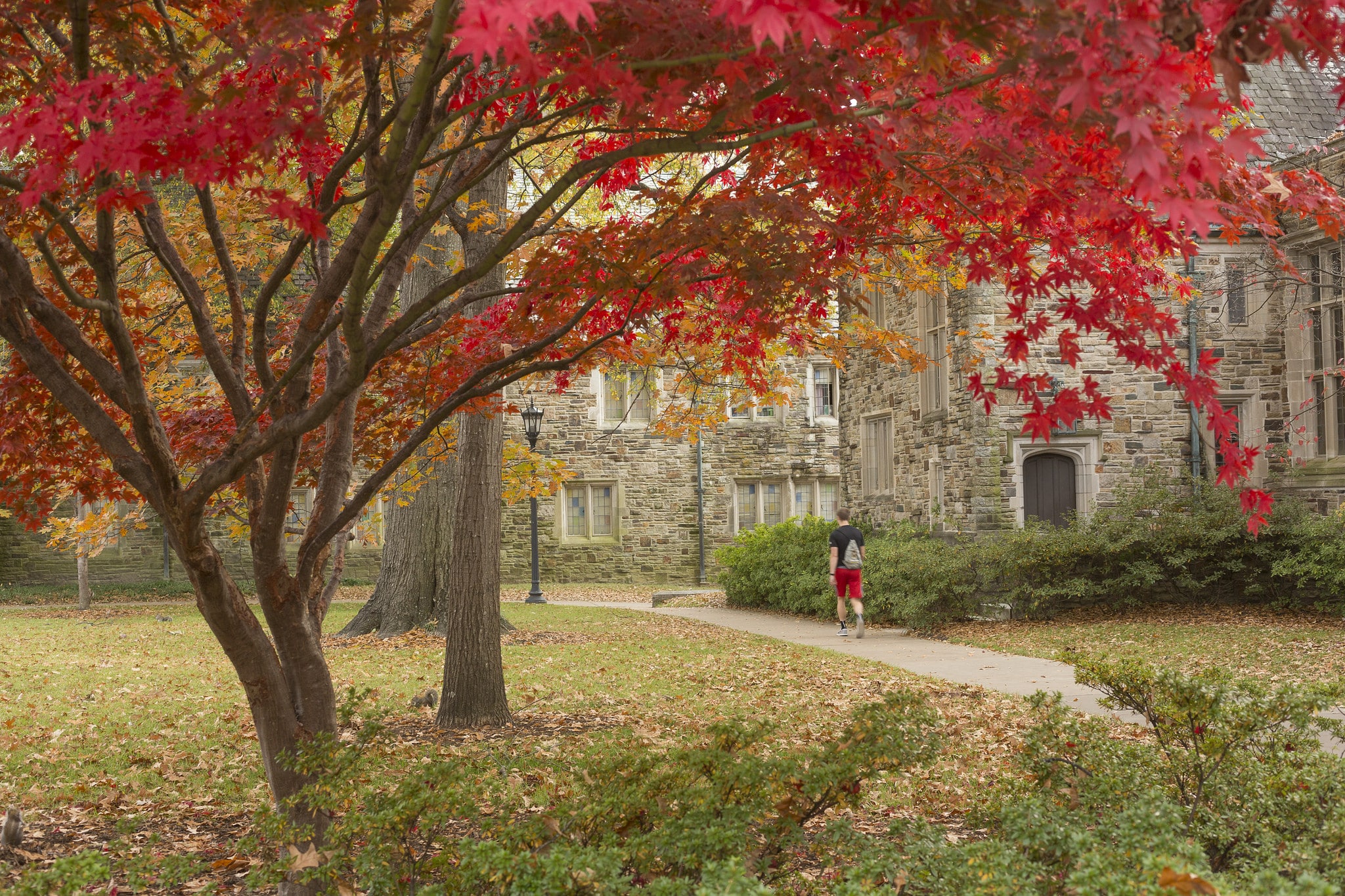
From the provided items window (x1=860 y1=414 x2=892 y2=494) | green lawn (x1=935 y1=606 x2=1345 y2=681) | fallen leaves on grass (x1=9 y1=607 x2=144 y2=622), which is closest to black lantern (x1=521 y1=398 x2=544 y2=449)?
window (x1=860 y1=414 x2=892 y2=494)

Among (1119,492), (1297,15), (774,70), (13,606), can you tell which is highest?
(774,70)

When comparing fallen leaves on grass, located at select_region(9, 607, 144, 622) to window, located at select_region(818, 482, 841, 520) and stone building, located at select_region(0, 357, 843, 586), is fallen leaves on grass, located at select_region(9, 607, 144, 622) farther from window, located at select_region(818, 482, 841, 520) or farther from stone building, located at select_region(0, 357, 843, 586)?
window, located at select_region(818, 482, 841, 520)

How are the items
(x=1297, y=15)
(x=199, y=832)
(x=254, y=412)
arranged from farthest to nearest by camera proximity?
(x=199, y=832), (x=254, y=412), (x=1297, y=15)

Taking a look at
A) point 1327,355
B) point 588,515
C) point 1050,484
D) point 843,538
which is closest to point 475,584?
point 843,538

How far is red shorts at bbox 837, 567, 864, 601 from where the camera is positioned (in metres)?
13.6

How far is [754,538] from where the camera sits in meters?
19.4

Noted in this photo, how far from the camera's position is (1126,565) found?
14500 millimetres

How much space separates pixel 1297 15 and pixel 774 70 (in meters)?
1.42

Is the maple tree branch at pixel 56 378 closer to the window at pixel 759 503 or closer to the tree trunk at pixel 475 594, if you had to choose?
the tree trunk at pixel 475 594

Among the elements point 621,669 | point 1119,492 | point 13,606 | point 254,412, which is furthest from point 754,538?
point 254,412

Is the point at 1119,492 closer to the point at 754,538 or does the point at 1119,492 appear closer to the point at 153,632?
the point at 754,538

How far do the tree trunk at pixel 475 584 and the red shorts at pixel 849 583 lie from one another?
7051 mm

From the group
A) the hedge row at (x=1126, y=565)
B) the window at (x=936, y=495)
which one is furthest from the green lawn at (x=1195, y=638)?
the window at (x=936, y=495)

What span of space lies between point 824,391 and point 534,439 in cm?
1186
